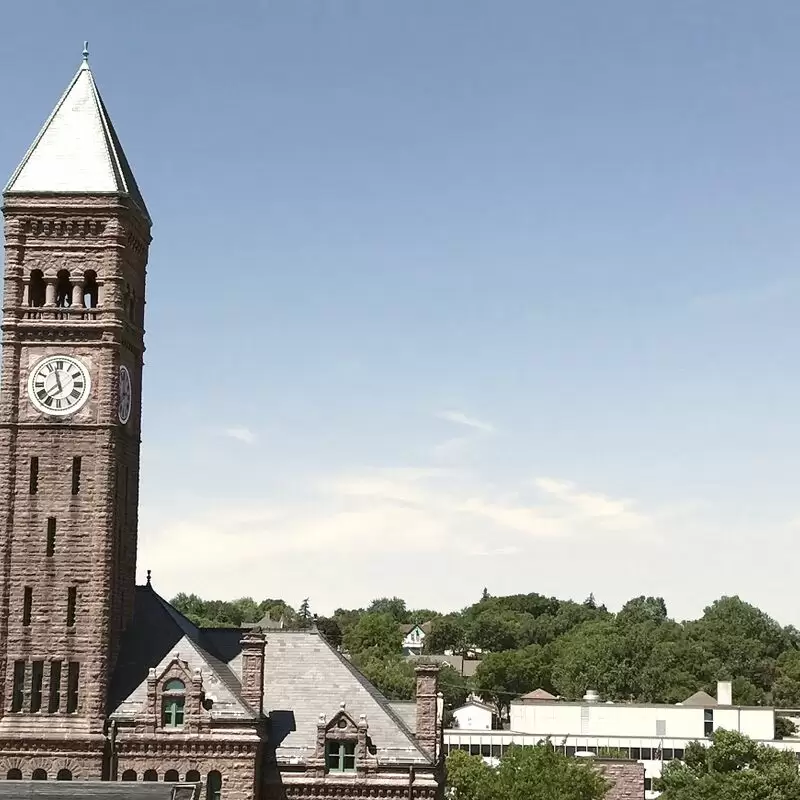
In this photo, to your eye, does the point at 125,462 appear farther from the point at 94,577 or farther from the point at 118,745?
the point at 118,745

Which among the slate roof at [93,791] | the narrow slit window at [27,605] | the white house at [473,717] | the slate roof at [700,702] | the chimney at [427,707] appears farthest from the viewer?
the white house at [473,717]

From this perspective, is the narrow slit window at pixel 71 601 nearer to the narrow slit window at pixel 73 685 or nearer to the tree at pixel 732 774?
the narrow slit window at pixel 73 685

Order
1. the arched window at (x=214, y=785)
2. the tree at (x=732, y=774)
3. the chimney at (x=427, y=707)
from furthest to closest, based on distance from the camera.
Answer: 1. the tree at (x=732, y=774)
2. the chimney at (x=427, y=707)
3. the arched window at (x=214, y=785)

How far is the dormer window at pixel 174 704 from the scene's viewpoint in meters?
56.8

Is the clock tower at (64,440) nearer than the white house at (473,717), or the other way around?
the clock tower at (64,440)

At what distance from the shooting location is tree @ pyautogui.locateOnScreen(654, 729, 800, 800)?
7494 centimetres

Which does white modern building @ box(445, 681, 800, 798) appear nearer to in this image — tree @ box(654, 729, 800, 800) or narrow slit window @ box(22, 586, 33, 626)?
tree @ box(654, 729, 800, 800)

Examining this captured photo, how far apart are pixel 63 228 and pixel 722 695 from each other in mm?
93036

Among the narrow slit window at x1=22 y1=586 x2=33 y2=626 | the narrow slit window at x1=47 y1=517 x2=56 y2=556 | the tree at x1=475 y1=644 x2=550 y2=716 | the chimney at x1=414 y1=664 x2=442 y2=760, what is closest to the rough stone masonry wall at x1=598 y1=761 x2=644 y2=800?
the chimney at x1=414 y1=664 x2=442 y2=760

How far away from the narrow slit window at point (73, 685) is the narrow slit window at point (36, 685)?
117 centimetres

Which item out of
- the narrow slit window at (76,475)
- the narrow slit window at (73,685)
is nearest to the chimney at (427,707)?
the narrow slit window at (73,685)

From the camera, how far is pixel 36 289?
59.7m

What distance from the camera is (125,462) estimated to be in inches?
2391

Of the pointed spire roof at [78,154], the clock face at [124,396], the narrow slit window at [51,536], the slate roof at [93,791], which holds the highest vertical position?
the pointed spire roof at [78,154]
